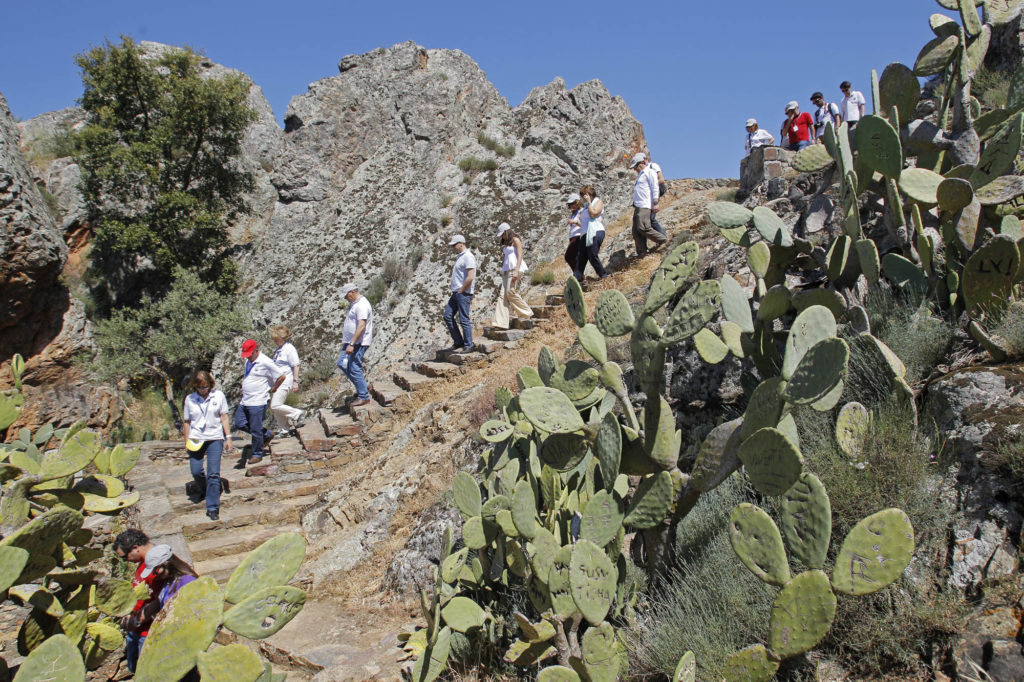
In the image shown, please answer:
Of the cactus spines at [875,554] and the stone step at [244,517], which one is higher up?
the cactus spines at [875,554]

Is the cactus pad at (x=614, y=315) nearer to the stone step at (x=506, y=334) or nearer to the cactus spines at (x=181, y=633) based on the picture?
the cactus spines at (x=181, y=633)

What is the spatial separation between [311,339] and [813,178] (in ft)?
42.0

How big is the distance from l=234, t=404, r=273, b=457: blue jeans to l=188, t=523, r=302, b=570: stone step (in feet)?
4.25

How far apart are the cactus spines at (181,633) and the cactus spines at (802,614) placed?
5.93 feet

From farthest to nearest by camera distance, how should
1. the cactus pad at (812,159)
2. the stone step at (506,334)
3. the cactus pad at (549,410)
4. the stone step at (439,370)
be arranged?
1. the stone step at (506,334)
2. the stone step at (439,370)
3. the cactus pad at (812,159)
4. the cactus pad at (549,410)

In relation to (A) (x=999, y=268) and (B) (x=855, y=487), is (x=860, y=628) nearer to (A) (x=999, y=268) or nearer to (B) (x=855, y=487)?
(B) (x=855, y=487)

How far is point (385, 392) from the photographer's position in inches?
374

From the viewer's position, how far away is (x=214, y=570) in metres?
6.20

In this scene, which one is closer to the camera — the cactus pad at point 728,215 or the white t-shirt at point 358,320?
the cactus pad at point 728,215

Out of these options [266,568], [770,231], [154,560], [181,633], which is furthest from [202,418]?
[770,231]

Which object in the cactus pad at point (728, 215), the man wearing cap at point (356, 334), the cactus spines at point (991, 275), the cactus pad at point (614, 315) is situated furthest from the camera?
the man wearing cap at point (356, 334)

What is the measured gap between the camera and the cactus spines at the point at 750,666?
2.02m

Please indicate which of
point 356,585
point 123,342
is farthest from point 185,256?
point 356,585

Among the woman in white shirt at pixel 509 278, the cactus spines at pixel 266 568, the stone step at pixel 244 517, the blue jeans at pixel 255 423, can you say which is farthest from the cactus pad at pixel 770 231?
the blue jeans at pixel 255 423
